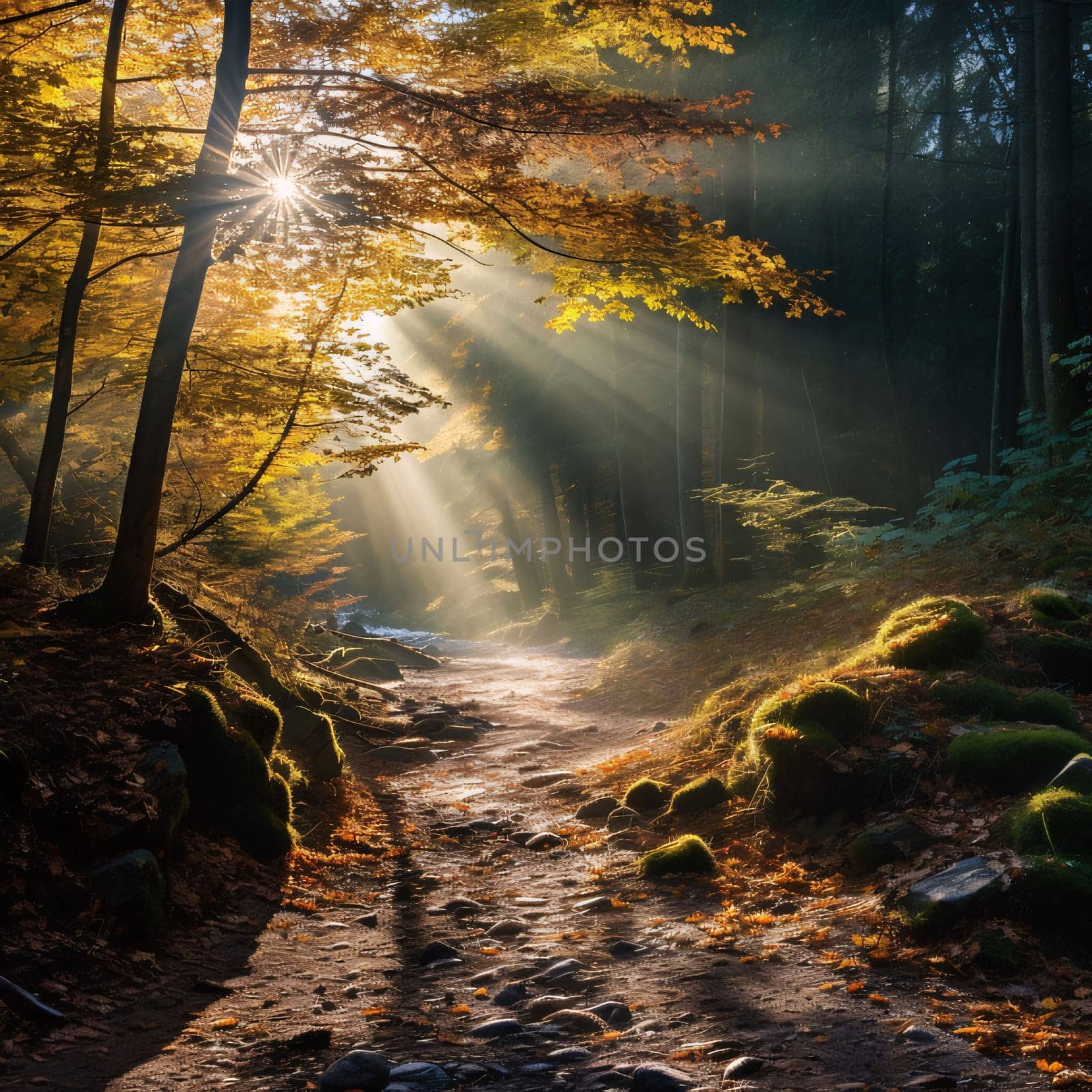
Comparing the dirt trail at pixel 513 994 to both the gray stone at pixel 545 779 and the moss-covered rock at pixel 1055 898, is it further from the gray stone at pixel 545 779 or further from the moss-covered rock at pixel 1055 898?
the gray stone at pixel 545 779

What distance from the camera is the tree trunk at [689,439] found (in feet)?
63.5

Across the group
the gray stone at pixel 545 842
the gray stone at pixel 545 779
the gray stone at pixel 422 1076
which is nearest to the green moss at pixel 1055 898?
the gray stone at pixel 422 1076

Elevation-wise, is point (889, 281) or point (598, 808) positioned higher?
point (889, 281)

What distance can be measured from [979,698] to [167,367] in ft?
23.1

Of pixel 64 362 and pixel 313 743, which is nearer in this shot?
pixel 313 743

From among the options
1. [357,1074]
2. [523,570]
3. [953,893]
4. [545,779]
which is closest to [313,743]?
[545,779]

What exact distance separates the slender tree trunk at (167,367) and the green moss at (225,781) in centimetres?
158

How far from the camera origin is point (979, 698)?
20.3 feet

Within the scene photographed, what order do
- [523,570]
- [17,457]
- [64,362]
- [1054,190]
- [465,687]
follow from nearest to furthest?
[64,362]
[1054,190]
[17,457]
[465,687]
[523,570]

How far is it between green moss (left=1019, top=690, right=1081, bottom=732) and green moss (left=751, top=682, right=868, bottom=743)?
107 cm

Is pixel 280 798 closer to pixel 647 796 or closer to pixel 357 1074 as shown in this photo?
pixel 647 796

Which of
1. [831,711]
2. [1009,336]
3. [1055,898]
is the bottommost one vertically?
[1055,898]

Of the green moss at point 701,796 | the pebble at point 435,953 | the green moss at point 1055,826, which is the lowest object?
the pebble at point 435,953

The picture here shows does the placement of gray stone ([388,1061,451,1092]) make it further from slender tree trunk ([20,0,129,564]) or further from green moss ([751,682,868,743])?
slender tree trunk ([20,0,129,564])
